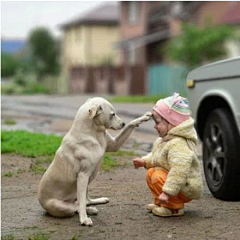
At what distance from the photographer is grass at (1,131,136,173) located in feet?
27.2

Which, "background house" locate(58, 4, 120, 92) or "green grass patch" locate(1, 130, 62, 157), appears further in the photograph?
"background house" locate(58, 4, 120, 92)

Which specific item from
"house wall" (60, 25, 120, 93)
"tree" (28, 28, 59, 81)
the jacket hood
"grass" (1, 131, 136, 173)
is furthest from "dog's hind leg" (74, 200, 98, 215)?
"tree" (28, 28, 59, 81)

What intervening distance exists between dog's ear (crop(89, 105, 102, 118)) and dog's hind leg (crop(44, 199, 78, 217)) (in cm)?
78

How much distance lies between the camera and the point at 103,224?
18.3 ft

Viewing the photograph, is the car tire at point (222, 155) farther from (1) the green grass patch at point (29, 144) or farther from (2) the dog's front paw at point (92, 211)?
(1) the green grass patch at point (29, 144)

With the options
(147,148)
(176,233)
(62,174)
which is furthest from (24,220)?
(147,148)

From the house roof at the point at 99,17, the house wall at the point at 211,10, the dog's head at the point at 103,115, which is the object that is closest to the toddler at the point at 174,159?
the dog's head at the point at 103,115

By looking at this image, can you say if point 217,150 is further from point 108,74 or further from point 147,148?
point 108,74

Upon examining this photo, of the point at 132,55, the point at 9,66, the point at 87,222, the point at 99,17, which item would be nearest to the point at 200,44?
the point at 132,55

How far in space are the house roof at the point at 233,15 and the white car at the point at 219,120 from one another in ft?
85.2

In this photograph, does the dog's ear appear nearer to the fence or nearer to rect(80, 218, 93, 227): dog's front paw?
rect(80, 218, 93, 227): dog's front paw

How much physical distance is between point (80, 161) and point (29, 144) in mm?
4594

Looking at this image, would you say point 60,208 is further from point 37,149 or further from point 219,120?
point 37,149

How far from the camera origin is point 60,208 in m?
5.72
